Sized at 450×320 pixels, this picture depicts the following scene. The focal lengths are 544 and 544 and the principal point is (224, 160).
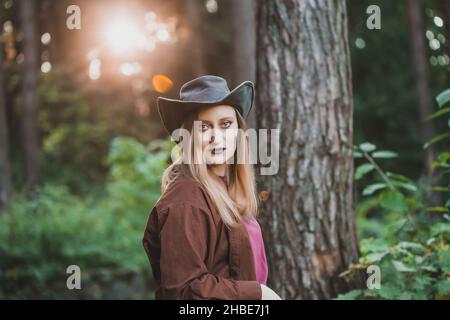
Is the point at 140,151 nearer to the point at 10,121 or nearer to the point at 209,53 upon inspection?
the point at 209,53

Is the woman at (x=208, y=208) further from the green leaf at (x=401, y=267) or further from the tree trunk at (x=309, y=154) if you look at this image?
the green leaf at (x=401, y=267)

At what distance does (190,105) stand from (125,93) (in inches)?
741

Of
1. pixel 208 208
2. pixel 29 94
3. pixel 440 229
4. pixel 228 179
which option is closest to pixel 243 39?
pixel 440 229

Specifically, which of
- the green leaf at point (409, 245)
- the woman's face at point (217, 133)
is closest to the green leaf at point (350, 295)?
the green leaf at point (409, 245)

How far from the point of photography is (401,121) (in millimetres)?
17422

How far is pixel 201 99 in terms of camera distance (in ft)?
8.21

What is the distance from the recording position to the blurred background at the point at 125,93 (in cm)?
1089

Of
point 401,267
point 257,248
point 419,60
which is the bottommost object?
point 401,267

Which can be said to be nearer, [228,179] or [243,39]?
[228,179]

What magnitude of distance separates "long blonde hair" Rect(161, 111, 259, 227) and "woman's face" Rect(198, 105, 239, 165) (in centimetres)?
4

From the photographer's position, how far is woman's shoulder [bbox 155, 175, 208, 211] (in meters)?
2.34

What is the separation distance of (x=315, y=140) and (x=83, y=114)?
58.7ft

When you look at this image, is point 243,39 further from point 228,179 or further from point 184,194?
point 184,194

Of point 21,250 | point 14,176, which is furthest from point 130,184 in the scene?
point 14,176
